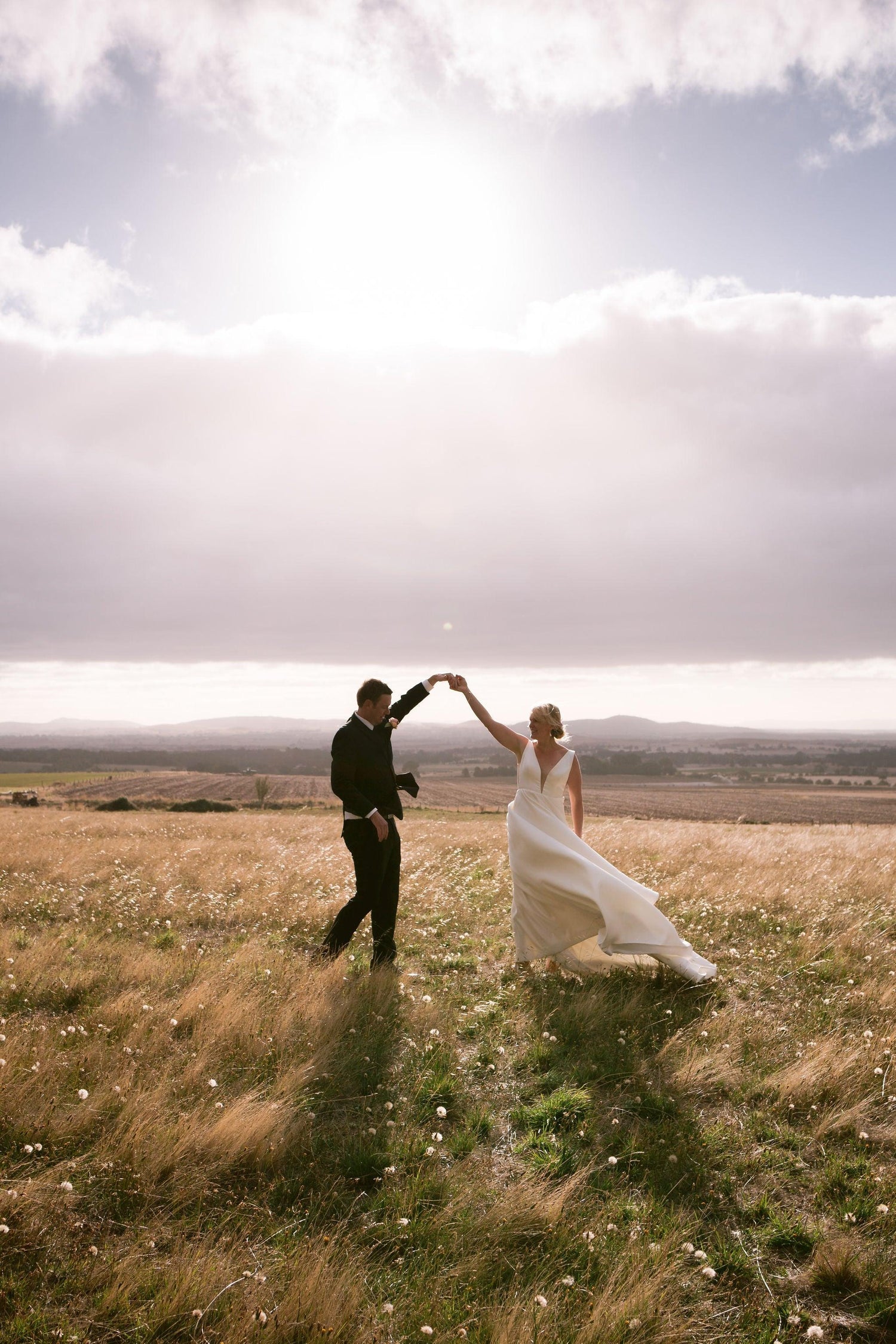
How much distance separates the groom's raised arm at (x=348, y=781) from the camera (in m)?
7.84

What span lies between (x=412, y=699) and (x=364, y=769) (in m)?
1.14

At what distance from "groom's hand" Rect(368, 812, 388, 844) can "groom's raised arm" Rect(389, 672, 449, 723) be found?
1251mm

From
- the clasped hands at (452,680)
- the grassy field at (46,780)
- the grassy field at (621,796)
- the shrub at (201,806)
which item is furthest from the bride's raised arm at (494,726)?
the grassy field at (46,780)

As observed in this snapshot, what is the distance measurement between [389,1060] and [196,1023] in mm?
1680

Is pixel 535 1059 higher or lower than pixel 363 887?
lower

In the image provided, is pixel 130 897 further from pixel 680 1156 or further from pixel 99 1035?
pixel 680 1156

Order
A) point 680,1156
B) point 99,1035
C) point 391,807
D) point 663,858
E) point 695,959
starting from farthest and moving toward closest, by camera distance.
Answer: point 663,858 → point 391,807 → point 695,959 → point 99,1035 → point 680,1156

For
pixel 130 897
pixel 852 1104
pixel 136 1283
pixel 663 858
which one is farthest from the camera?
pixel 663 858

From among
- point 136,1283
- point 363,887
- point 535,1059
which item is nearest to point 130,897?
point 363,887

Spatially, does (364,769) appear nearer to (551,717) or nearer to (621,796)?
(551,717)

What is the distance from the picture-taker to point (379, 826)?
25.2 feet

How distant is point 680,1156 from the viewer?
4.62 metres

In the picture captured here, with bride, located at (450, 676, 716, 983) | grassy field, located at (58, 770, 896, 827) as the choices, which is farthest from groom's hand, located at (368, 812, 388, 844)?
grassy field, located at (58, 770, 896, 827)

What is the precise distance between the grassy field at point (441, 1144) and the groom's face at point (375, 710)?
2733 millimetres
